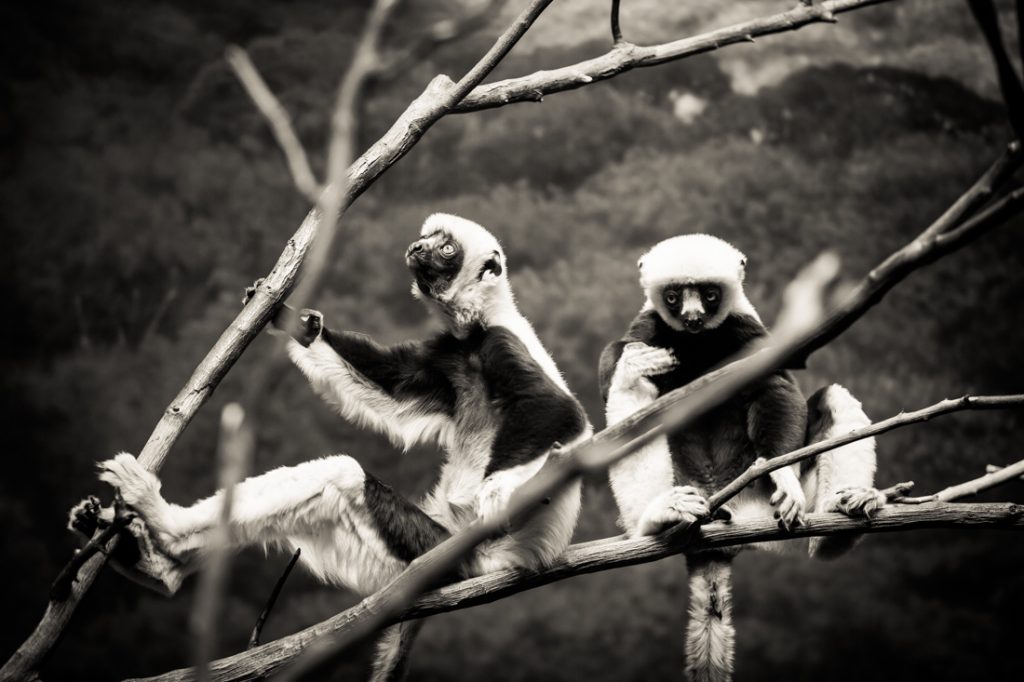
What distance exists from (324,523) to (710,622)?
164 cm

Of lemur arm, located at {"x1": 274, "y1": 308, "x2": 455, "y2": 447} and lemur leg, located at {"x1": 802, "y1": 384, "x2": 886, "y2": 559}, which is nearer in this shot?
lemur leg, located at {"x1": 802, "y1": 384, "x2": 886, "y2": 559}

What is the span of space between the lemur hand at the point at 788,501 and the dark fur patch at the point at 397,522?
4.43 ft

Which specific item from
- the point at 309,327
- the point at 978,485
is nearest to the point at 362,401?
the point at 309,327

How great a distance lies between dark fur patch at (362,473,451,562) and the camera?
3.62 metres

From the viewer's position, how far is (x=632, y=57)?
4023mm

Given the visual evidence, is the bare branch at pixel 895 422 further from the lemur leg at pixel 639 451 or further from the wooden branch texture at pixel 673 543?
the lemur leg at pixel 639 451

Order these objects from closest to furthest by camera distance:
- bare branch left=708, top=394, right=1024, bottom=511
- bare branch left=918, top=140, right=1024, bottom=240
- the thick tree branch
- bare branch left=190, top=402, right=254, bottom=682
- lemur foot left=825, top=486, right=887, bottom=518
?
bare branch left=190, top=402, right=254, bottom=682 < bare branch left=918, top=140, right=1024, bottom=240 < bare branch left=708, top=394, right=1024, bottom=511 < the thick tree branch < lemur foot left=825, top=486, right=887, bottom=518

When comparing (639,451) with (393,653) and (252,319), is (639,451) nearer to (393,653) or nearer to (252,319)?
(393,653)

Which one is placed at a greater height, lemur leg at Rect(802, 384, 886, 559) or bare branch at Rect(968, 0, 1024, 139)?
bare branch at Rect(968, 0, 1024, 139)

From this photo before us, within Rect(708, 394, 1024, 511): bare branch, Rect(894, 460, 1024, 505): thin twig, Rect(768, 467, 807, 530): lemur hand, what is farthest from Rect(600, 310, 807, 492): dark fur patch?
Rect(708, 394, 1024, 511): bare branch

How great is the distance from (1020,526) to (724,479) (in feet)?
4.07

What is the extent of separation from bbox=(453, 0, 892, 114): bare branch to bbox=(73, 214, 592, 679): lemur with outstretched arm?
2.30 ft

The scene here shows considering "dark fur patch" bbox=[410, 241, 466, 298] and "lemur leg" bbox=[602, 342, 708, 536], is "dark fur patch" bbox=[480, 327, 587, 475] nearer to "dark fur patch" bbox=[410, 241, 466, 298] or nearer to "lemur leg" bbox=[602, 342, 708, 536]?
"lemur leg" bbox=[602, 342, 708, 536]

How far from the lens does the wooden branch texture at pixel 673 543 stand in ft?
10.9
